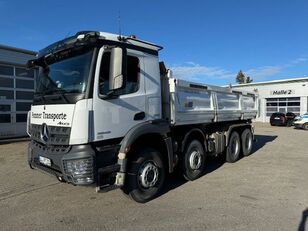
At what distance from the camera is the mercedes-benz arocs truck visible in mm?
4871

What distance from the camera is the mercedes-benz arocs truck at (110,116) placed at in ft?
16.0

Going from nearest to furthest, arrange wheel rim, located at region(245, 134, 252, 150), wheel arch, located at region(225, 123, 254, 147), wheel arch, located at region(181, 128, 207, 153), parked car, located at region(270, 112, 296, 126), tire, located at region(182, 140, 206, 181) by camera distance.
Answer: wheel arch, located at region(181, 128, 207, 153), tire, located at region(182, 140, 206, 181), wheel arch, located at region(225, 123, 254, 147), wheel rim, located at region(245, 134, 252, 150), parked car, located at region(270, 112, 296, 126)

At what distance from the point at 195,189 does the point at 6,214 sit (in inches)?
146

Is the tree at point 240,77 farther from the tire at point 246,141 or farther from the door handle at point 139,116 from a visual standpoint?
the door handle at point 139,116

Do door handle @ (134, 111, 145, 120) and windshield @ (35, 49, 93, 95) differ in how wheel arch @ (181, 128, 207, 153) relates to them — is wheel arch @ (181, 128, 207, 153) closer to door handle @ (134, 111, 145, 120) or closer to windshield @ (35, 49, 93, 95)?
door handle @ (134, 111, 145, 120)

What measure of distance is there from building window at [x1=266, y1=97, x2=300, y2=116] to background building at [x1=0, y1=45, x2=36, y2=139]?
28.4m

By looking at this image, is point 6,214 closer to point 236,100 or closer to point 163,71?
point 163,71

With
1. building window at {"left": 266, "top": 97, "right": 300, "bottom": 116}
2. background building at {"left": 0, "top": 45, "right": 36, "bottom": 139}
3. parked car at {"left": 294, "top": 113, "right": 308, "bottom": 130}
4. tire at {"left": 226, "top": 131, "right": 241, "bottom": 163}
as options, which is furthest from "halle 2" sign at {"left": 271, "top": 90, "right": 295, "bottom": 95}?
background building at {"left": 0, "top": 45, "right": 36, "bottom": 139}

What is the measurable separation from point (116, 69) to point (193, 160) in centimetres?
348

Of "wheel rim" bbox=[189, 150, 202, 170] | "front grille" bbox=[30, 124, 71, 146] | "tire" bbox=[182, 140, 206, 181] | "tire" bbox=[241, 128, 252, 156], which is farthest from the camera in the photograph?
"tire" bbox=[241, 128, 252, 156]

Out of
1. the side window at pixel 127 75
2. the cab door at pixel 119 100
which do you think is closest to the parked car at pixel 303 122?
the cab door at pixel 119 100

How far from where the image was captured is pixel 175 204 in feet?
18.9

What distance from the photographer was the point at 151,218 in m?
5.07

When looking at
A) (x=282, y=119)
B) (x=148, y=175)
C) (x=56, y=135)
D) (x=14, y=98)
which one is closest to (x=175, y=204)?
(x=148, y=175)
